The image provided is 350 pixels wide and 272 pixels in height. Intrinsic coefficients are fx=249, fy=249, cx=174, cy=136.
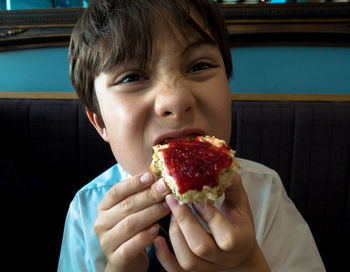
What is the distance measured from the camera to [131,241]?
686 mm

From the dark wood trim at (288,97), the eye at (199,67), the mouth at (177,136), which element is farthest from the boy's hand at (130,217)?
the dark wood trim at (288,97)

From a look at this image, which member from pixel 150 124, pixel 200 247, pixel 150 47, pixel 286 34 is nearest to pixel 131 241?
pixel 200 247

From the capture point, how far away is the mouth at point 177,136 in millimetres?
692

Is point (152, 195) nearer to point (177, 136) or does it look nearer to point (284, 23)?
point (177, 136)

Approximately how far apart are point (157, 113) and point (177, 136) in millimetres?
85

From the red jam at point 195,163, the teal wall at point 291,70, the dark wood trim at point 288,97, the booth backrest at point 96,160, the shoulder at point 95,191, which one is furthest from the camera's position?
the teal wall at point 291,70

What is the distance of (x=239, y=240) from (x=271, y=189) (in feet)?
1.99

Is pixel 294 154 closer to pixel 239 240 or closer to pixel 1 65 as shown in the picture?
pixel 239 240

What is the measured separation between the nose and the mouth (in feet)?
0.16

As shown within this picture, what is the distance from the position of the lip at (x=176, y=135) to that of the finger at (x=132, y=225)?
18 cm

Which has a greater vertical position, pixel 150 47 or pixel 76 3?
pixel 76 3

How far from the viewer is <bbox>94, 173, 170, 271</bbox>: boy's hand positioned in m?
0.66

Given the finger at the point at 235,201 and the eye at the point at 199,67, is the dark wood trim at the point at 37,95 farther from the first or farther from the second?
the finger at the point at 235,201

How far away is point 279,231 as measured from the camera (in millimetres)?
1026
